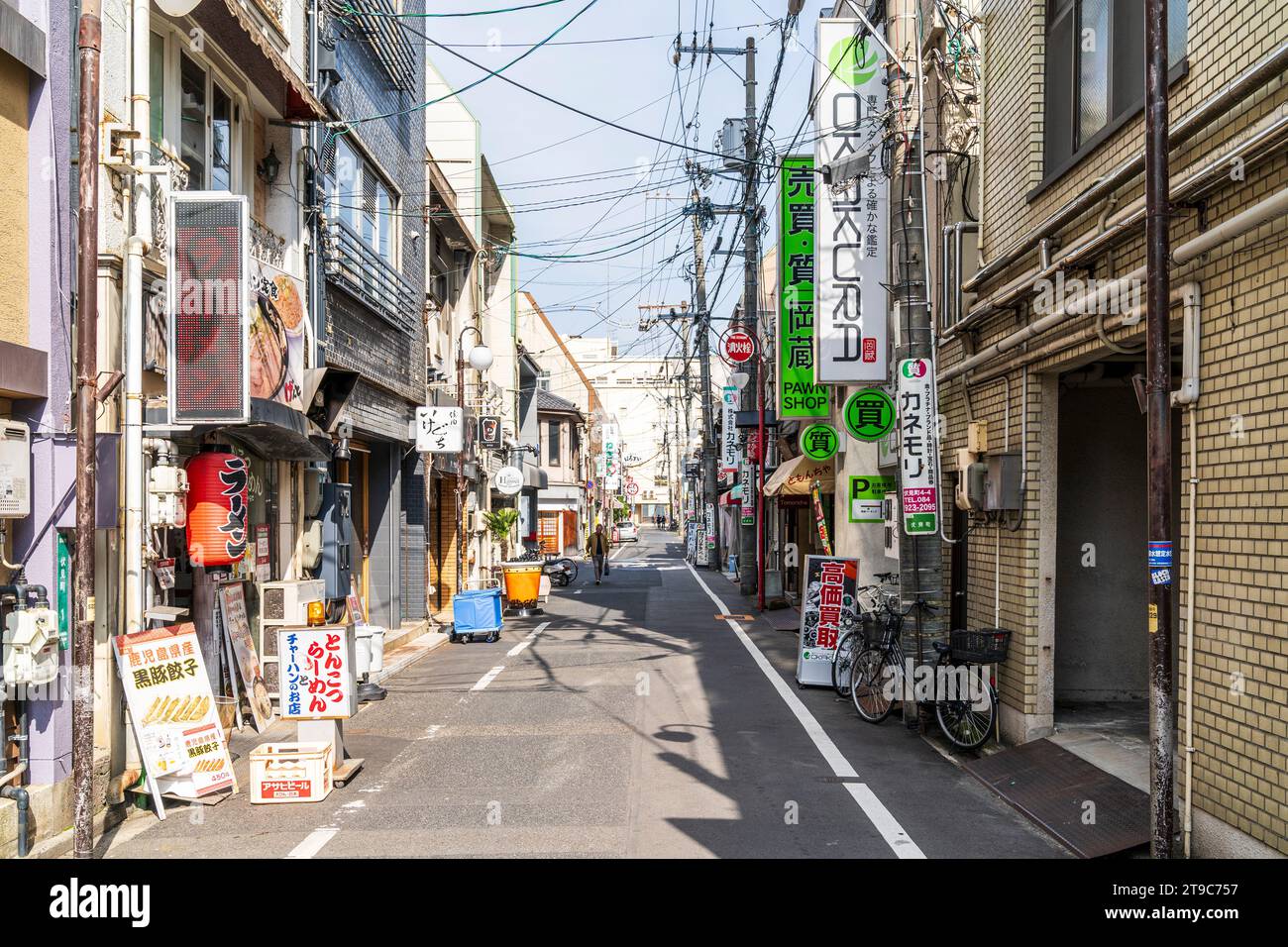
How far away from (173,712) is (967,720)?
732 cm

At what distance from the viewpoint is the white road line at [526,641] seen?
17.3 m

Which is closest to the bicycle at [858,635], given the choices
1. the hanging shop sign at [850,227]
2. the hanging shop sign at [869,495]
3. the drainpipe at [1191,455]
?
the hanging shop sign at [869,495]

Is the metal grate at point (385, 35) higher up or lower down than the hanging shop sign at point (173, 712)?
higher up

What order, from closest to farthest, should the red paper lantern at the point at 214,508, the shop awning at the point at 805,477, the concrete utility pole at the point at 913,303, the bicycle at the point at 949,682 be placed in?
the bicycle at the point at 949,682, the red paper lantern at the point at 214,508, the concrete utility pole at the point at 913,303, the shop awning at the point at 805,477

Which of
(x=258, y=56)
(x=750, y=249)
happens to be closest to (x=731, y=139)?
(x=750, y=249)

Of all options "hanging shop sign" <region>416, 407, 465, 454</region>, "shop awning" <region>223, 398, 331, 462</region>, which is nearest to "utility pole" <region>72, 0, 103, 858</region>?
"shop awning" <region>223, 398, 331, 462</region>

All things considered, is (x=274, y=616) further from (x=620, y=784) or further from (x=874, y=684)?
(x=874, y=684)

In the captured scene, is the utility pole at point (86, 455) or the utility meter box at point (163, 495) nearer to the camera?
the utility pole at point (86, 455)

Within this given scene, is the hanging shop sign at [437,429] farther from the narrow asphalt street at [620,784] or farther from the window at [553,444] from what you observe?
the window at [553,444]

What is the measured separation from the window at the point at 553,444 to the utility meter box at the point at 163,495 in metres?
46.1

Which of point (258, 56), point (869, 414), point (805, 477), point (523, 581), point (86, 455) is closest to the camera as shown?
point (86, 455)

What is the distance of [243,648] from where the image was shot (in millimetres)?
11062

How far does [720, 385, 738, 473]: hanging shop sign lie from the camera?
107ft

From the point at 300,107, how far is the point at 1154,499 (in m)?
11.1
